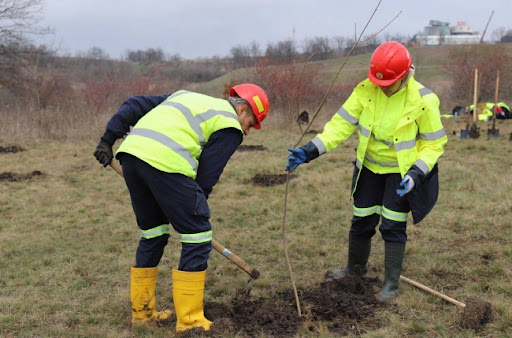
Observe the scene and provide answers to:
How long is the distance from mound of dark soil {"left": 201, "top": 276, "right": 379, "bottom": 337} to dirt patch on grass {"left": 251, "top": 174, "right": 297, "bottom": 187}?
420 cm

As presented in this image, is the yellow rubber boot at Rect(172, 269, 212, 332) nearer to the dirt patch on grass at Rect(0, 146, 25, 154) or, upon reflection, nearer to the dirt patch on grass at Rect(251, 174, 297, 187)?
the dirt patch on grass at Rect(251, 174, 297, 187)

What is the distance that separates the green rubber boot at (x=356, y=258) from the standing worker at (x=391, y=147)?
0.17 meters

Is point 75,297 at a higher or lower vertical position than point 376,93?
lower

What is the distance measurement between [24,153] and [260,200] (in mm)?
7444

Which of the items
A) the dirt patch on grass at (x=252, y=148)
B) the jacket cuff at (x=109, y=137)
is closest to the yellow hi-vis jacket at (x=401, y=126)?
the jacket cuff at (x=109, y=137)

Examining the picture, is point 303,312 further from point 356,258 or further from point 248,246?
point 248,246

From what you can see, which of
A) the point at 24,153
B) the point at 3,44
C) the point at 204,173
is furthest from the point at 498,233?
the point at 3,44

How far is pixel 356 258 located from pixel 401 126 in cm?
139

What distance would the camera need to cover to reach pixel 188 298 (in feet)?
10.3

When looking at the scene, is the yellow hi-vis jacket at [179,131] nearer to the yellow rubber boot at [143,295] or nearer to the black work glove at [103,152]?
the black work glove at [103,152]

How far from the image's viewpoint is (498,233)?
5340 millimetres

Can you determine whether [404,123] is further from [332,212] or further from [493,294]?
[332,212]

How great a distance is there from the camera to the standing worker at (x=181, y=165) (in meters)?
2.96

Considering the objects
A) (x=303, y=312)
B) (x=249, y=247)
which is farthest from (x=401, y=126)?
(x=249, y=247)
